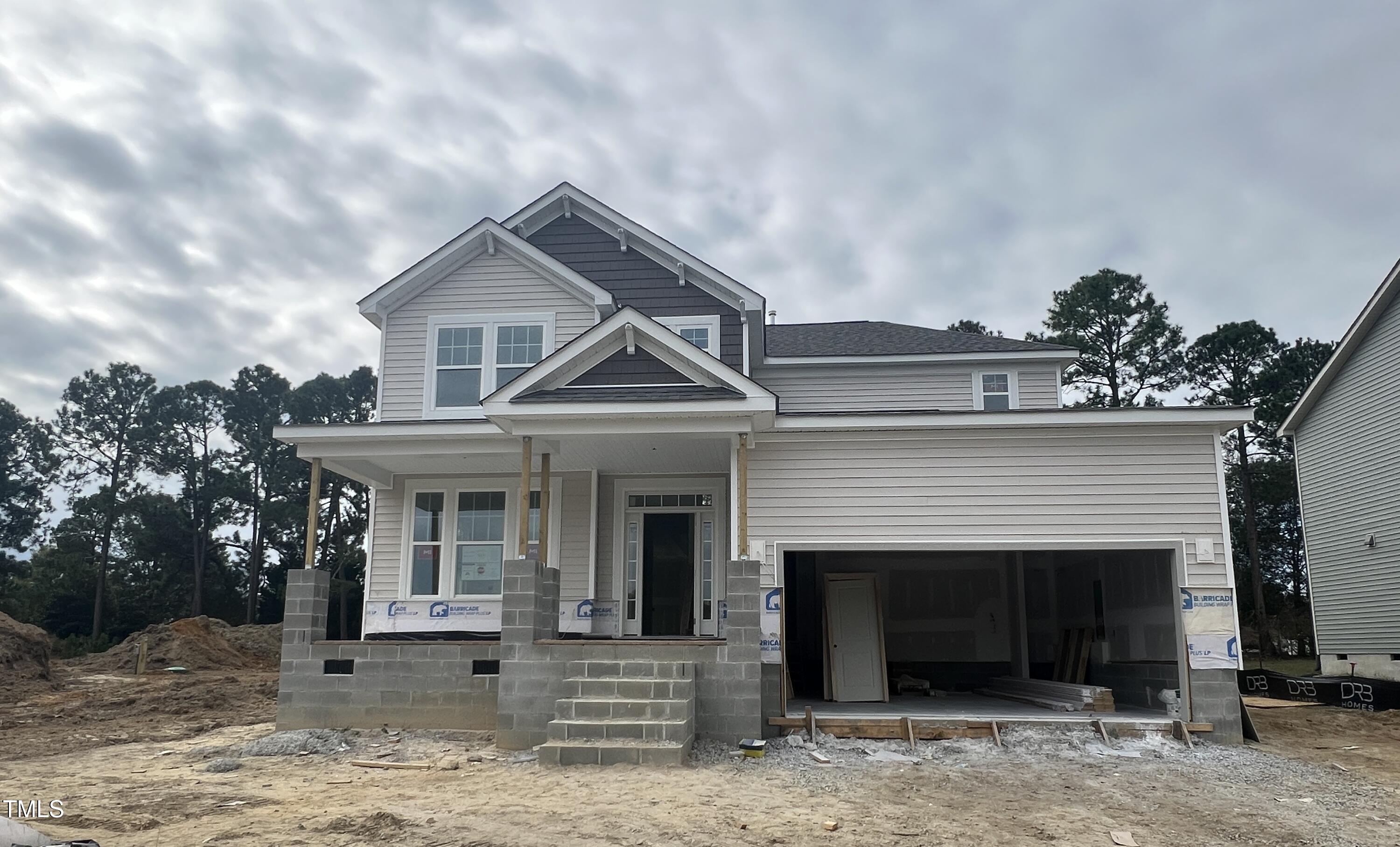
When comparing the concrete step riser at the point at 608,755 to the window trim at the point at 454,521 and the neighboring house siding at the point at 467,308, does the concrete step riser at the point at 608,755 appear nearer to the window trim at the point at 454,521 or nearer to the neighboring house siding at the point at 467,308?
the window trim at the point at 454,521

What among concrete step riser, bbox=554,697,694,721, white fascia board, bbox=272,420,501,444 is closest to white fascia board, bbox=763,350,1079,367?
white fascia board, bbox=272,420,501,444

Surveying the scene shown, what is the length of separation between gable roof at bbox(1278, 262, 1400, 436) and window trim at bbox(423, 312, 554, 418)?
15.0 m

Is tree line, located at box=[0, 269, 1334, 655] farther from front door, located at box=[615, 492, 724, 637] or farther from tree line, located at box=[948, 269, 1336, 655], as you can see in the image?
front door, located at box=[615, 492, 724, 637]

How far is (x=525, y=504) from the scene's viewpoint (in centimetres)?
1159

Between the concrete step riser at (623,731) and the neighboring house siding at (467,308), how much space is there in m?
6.34

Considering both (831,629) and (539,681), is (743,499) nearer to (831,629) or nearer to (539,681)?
(539,681)

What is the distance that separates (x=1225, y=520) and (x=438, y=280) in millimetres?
11269

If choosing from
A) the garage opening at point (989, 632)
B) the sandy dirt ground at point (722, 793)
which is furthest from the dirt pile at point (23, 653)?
the garage opening at point (989, 632)

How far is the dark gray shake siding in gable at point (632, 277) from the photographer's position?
15438 millimetres

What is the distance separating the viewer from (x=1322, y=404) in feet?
67.9

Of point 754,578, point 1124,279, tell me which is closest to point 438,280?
point 754,578

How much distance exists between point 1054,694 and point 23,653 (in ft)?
70.4

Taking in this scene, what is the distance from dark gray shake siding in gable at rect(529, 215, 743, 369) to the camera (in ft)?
50.6

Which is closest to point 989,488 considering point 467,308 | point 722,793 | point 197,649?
point 722,793
